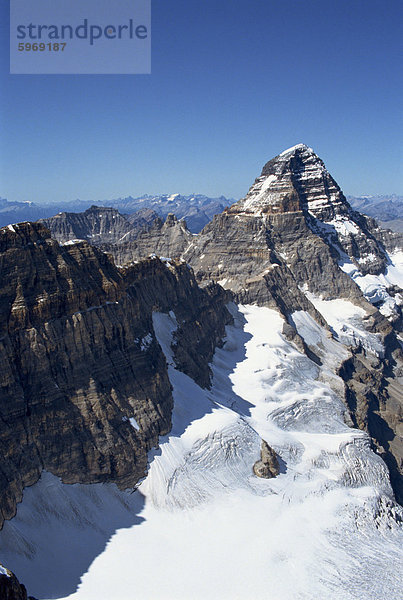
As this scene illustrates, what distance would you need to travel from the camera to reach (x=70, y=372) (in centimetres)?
5247

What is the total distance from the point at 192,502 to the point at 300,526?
39.7 ft

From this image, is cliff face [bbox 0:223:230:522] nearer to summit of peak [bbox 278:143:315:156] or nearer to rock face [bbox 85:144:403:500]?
rock face [bbox 85:144:403:500]

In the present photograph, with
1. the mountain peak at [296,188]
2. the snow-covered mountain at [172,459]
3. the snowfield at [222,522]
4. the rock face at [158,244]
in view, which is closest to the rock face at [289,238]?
the mountain peak at [296,188]

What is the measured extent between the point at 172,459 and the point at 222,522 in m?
8.90

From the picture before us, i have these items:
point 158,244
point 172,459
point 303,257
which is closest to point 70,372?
point 172,459

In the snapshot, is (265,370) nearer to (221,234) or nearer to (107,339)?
(107,339)

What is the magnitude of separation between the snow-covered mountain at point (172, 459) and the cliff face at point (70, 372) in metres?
0.17

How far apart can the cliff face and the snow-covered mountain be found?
170 millimetres

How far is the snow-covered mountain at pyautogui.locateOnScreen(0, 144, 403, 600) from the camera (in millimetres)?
45062

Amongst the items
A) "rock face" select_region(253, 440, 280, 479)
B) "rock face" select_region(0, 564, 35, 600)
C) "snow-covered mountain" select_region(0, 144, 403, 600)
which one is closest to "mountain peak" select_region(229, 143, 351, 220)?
"snow-covered mountain" select_region(0, 144, 403, 600)

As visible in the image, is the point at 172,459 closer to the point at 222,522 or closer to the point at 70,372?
the point at 222,522

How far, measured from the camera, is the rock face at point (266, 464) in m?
60.2

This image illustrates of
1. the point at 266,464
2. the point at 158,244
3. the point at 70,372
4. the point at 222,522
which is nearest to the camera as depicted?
the point at 70,372

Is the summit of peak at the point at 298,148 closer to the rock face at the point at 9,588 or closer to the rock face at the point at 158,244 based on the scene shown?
the rock face at the point at 158,244
